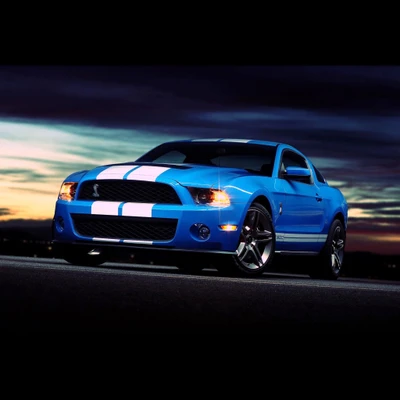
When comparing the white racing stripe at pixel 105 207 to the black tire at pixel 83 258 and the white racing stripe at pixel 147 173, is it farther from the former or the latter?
the black tire at pixel 83 258

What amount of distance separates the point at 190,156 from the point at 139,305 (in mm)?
4988

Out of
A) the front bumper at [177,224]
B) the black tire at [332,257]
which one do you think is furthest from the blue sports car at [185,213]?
the black tire at [332,257]

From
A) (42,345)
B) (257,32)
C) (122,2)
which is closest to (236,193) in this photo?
(257,32)

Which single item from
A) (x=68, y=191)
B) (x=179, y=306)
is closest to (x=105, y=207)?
(x=68, y=191)

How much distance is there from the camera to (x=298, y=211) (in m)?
11.3

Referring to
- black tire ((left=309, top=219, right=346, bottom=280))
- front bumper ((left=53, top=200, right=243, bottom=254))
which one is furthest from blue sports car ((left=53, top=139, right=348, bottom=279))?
black tire ((left=309, top=219, right=346, bottom=280))

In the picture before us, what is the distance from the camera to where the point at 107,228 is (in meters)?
9.99

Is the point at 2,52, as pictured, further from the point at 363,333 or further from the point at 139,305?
the point at 363,333

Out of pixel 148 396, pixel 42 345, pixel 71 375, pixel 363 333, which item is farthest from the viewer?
pixel 363 333

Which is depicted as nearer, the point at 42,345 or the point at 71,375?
the point at 71,375

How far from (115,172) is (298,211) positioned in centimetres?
254

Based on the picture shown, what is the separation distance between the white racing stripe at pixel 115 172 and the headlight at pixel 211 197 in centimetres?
82

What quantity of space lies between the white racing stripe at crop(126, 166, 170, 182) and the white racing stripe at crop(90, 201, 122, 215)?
0.34 metres

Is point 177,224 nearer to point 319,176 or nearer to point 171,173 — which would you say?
point 171,173
